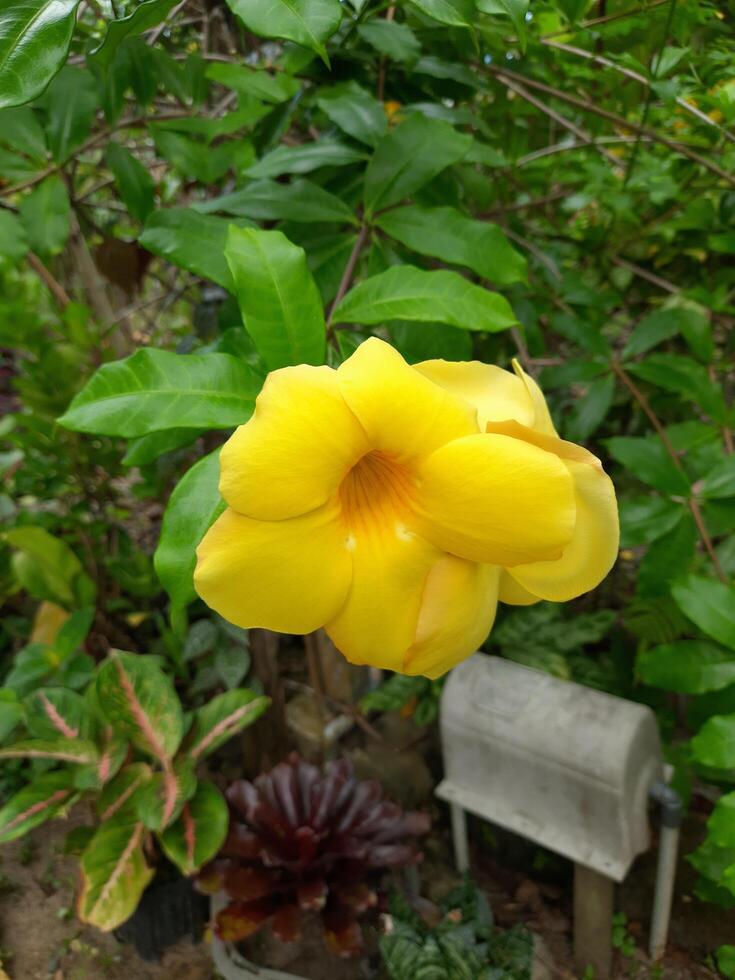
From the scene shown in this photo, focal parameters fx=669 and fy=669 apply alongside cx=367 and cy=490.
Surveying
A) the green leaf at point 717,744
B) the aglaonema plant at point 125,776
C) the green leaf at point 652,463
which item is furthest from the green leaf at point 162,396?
the aglaonema plant at point 125,776

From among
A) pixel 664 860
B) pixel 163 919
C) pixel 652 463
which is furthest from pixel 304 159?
pixel 163 919

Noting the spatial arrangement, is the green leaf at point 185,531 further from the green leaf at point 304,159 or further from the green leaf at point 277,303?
the green leaf at point 304,159

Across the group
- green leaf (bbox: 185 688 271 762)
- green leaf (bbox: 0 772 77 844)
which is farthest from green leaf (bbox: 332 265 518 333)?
green leaf (bbox: 0 772 77 844)

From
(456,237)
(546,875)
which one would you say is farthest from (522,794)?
(456,237)

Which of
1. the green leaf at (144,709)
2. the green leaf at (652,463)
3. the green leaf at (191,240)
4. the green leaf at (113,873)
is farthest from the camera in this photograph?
the green leaf at (144,709)

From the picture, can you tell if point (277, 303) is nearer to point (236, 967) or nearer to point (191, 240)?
point (191, 240)

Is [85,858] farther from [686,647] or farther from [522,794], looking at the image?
[686,647]
